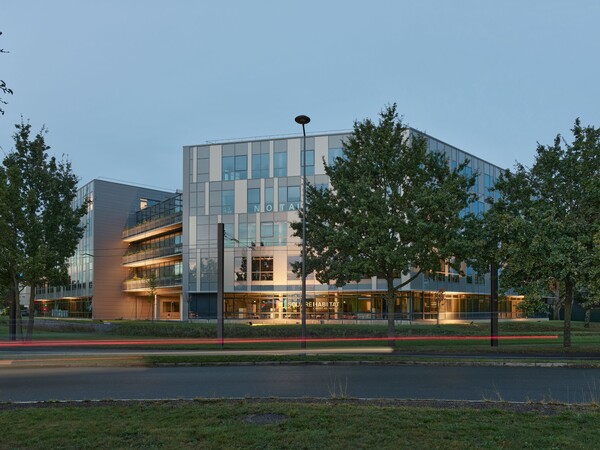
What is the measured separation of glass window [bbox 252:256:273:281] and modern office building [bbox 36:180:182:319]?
14.6 m

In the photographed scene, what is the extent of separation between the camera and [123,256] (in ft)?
239

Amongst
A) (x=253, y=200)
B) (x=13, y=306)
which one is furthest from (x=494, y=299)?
(x=253, y=200)

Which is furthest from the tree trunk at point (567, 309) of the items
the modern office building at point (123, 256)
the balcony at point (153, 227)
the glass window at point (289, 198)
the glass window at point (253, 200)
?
the modern office building at point (123, 256)

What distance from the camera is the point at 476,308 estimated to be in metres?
58.4

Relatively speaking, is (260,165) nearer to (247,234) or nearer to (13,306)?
(247,234)

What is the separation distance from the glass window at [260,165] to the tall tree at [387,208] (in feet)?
87.9

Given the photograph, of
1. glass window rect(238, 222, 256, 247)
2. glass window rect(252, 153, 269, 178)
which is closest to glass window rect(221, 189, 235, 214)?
glass window rect(238, 222, 256, 247)

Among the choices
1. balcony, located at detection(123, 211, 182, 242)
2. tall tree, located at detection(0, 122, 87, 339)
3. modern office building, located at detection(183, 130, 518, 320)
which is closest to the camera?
tall tree, located at detection(0, 122, 87, 339)

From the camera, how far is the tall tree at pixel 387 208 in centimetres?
2294

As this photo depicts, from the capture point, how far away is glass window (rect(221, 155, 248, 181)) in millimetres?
54438

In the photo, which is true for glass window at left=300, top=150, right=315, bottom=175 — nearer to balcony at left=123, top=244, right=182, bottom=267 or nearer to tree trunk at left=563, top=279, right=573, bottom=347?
balcony at left=123, top=244, right=182, bottom=267

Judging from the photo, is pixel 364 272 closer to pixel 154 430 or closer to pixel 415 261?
pixel 415 261

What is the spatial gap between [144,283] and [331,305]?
90.5 feet

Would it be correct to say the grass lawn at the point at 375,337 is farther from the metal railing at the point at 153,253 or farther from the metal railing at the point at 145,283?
the metal railing at the point at 153,253
